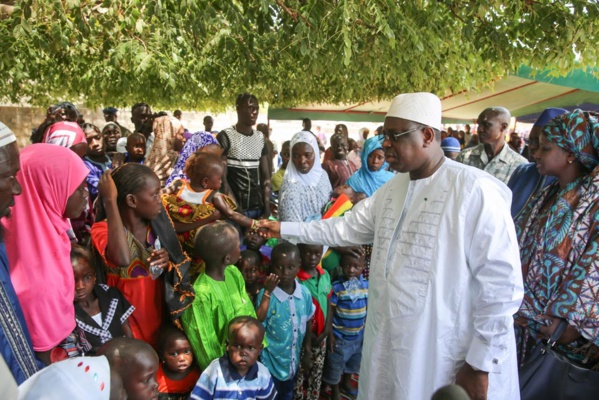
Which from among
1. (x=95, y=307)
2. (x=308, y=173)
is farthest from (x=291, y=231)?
(x=308, y=173)

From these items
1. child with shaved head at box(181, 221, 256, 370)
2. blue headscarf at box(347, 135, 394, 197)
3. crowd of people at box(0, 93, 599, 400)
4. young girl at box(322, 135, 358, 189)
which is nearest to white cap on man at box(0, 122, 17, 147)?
crowd of people at box(0, 93, 599, 400)

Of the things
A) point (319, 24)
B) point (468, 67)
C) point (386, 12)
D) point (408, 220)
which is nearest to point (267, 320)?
point (408, 220)

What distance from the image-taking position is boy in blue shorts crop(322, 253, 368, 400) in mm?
4066

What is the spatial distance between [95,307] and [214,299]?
0.69 metres

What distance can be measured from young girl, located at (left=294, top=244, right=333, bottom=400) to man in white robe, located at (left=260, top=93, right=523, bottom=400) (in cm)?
142

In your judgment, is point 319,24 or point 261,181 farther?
point 261,181

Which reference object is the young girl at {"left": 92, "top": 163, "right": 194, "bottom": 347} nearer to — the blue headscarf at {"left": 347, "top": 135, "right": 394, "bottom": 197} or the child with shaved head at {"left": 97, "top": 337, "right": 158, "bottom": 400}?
the child with shaved head at {"left": 97, "top": 337, "right": 158, "bottom": 400}

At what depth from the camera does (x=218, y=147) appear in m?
4.46

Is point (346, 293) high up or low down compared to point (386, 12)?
down

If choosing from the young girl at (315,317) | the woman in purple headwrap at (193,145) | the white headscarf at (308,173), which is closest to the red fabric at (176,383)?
the young girl at (315,317)

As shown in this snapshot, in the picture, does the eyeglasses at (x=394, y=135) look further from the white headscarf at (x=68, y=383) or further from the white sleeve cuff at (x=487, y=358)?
the white headscarf at (x=68, y=383)

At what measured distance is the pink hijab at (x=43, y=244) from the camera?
2164mm

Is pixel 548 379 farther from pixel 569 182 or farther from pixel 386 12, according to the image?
pixel 386 12

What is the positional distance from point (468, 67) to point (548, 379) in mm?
5057
